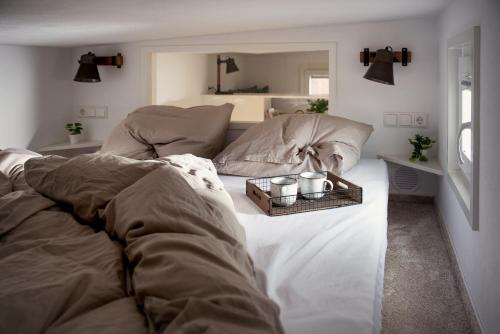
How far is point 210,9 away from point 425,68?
1741 mm

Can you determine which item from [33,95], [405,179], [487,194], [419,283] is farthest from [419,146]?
[33,95]

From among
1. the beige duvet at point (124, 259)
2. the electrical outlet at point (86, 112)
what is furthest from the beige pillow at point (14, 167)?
the electrical outlet at point (86, 112)

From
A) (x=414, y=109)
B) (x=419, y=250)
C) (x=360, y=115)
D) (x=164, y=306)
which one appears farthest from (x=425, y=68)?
(x=164, y=306)

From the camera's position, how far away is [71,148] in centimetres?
426

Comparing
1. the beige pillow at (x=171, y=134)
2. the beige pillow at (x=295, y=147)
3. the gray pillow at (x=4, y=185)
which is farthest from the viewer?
the beige pillow at (x=171, y=134)

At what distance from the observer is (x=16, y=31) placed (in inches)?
119

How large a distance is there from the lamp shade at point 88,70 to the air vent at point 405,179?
255cm

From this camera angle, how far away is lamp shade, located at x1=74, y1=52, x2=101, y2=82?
13.0 ft

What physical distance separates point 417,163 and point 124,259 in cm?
259

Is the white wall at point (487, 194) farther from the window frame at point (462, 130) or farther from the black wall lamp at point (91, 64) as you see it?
the black wall lamp at point (91, 64)

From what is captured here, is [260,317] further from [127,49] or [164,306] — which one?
[127,49]

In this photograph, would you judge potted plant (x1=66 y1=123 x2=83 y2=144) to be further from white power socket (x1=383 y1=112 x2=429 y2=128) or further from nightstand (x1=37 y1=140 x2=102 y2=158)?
white power socket (x1=383 y1=112 x2=429 y2=128)

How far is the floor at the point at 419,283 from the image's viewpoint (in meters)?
1.92

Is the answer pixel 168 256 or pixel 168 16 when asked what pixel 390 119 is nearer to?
pixel 168 16
